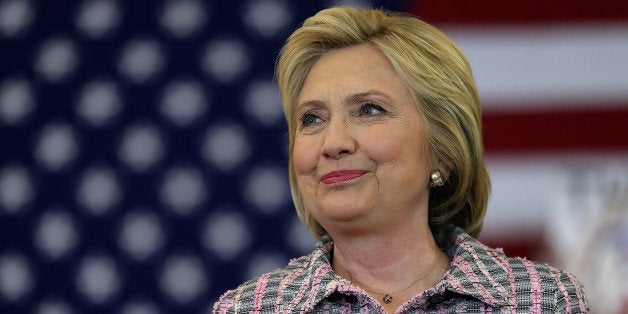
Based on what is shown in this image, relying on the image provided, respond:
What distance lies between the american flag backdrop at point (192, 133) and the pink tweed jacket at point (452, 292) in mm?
1334

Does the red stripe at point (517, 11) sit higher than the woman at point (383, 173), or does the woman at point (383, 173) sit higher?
the red stripe at point (517, 11)

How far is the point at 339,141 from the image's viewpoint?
2143mm

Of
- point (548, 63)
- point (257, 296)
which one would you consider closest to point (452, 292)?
point (257, 296)

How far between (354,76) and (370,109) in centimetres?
7

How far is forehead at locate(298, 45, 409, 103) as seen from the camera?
2.21m

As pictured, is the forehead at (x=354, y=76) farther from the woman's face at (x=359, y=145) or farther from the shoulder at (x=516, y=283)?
the shoulder at (x=516, y=283)

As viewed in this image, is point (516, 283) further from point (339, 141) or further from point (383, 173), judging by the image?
point (339, 141)

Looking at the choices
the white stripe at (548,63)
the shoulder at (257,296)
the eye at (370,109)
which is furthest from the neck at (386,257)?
the white stripe at (548,63)

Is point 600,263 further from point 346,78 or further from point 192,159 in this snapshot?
point 192,159

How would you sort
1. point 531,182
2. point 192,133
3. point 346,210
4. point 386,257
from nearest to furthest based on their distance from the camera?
1. point 346,210
2. point 386,257
3. point 531,182
4. point 192,133

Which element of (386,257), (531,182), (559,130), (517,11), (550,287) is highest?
(517,11)

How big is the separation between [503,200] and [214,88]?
99 cm

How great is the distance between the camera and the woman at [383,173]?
7.08 feet

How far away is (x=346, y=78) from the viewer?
2217mm
